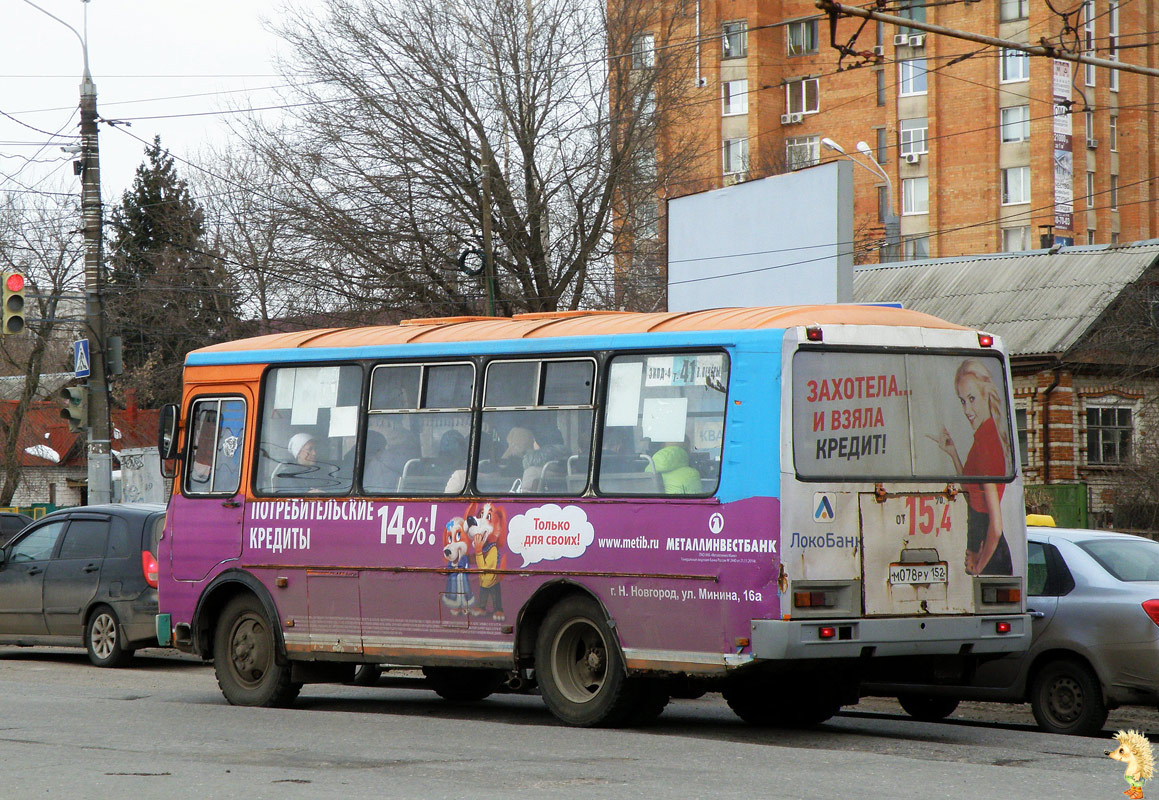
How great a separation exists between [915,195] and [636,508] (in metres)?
54.4

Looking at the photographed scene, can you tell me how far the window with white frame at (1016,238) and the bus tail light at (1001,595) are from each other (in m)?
51.2

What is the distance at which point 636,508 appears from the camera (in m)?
Answer: 9.99

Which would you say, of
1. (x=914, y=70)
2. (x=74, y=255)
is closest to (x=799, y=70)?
(x=914, y=70)

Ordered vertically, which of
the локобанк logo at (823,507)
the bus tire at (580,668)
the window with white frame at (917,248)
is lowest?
the bus tire at (580,668)

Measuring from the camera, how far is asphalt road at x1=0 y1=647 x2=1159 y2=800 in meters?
7.73

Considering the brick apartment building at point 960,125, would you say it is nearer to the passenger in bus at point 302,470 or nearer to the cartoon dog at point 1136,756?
the passenger in bus at point 302,470

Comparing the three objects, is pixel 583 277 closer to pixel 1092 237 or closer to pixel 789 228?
pixel 789 228

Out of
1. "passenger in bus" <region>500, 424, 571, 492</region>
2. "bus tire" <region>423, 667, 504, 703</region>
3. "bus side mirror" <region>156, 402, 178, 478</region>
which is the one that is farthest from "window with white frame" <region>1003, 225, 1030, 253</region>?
"passenger in bus" <region>500, 424, 571, 492</region>

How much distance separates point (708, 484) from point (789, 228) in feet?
52.0

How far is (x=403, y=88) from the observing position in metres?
29.0

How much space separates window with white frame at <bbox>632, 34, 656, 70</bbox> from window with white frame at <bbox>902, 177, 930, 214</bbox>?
32741mm

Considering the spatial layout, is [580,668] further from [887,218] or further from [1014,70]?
[1014,70]

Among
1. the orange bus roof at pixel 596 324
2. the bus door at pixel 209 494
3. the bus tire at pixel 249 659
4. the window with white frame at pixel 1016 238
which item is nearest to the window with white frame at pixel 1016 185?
the window with white frame at pixel 1016 238

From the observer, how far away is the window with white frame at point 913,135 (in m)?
61.5
